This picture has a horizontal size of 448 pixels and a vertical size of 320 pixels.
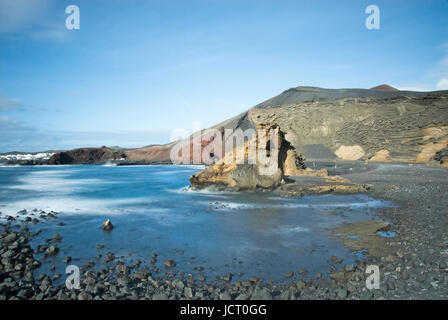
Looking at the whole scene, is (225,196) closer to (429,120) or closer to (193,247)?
(193,247)

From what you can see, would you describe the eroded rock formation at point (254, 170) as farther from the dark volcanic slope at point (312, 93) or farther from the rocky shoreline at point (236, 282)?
the dark volcanic slope at point (312, 93)

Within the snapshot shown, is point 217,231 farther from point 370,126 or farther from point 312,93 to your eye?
point 312,93

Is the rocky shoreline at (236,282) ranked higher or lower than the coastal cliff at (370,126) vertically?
lower

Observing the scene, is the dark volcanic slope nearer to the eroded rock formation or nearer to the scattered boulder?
the eroded rock formation

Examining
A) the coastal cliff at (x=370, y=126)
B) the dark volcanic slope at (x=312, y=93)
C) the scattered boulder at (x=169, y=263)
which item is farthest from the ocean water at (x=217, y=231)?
the dark volcanic slope at (x=312, y=93)

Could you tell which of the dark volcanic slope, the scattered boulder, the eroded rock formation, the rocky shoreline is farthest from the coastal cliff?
the scattered boulder

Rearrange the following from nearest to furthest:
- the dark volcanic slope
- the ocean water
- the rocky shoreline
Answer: the rocky shoreline, the ocean water, the dark volcanic slope

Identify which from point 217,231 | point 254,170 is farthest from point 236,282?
point 254,170

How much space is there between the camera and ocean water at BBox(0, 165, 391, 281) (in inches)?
254

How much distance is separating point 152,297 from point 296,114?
42.7 metres

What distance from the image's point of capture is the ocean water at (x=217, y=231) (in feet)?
21.2

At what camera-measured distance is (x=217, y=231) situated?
920 cm

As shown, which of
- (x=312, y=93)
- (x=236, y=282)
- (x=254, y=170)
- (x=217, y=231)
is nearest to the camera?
(x=236, y=282)

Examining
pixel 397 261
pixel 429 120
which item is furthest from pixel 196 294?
pixel 429 120
